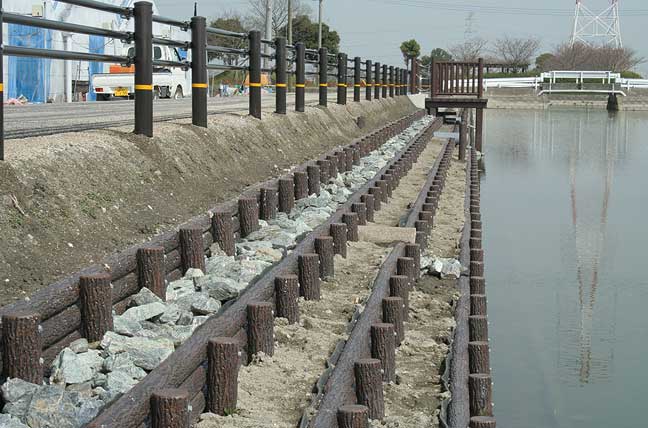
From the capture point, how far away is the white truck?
34438 mm

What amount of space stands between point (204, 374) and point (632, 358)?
19.5 ft

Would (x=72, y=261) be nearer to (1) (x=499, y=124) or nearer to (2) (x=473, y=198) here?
(2) (x=473, y=198)

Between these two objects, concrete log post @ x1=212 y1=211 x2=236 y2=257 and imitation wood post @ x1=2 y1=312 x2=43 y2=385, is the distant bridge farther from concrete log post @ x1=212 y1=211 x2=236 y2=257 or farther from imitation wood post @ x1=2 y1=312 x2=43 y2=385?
imitation wood post @ x1=2 y1=312 x2=43 y2=385

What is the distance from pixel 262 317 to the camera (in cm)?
616

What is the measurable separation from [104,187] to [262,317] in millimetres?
2871

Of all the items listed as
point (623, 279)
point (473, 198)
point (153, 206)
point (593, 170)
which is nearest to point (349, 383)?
point (153, 206)

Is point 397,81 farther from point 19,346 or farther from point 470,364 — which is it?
point 19,346

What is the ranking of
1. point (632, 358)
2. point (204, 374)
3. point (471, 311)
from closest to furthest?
point (204, 374), point (471, 311), point (632, 358)

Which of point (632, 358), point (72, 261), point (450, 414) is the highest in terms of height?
point (72, 261)

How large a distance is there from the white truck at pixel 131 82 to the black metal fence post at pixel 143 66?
22286 mm

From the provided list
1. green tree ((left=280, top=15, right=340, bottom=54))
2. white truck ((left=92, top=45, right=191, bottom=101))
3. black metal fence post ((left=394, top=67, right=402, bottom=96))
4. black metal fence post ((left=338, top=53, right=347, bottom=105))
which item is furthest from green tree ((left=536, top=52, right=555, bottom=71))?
black metal fence post ((left=338, top=53, right=347, bottom=105))

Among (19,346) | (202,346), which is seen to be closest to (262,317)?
(202,346)

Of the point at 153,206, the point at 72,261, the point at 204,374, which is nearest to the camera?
the point at 204,374

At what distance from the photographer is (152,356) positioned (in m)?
5.59
